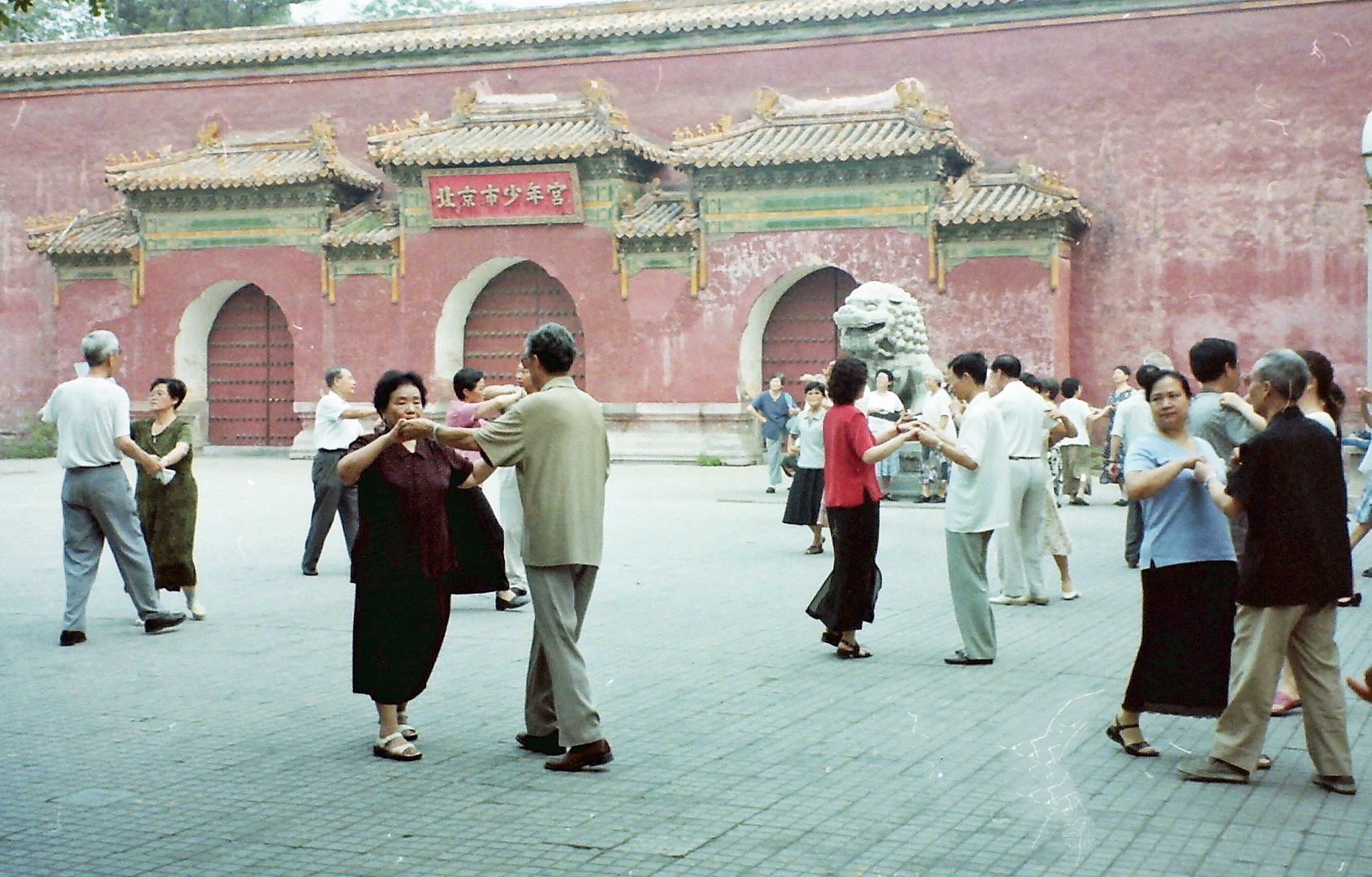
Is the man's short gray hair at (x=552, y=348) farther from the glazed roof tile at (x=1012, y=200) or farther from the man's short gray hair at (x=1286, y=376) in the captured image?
the glazed roof tile at (x=1012, y=200)

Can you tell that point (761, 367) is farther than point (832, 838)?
Yes

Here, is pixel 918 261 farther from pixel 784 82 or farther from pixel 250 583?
pixel 250 583

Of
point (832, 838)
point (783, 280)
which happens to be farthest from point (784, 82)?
point (832, 838)

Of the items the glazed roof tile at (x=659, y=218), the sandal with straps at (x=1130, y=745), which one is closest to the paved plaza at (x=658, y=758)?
the sandal with straps at (x=1130, y=745)

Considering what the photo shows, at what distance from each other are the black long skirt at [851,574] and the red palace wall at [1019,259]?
44.1 feet

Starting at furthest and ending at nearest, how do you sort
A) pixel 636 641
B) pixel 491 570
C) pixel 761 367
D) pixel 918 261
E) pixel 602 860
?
pixel 761 367 → pixel 918 261 → pixel 636 641 → pixel 491 570 → pixel 602 860

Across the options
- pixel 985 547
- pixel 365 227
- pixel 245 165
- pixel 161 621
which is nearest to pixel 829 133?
pixel 365 227

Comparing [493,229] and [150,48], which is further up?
[150,48]

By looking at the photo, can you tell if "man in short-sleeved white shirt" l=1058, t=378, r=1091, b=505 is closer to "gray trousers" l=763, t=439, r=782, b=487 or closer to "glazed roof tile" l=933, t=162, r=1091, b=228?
"gray trousers" l=763, t=439, r=782, b=487

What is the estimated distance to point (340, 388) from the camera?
1124cm

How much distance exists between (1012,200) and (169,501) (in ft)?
47.1

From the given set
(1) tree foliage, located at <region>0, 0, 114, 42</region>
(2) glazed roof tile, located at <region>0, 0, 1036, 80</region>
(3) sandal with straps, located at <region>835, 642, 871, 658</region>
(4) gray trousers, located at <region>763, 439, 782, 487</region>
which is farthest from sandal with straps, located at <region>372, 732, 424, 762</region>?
(1) tree foliage, located at <region>0, 0, 114, 42</region>

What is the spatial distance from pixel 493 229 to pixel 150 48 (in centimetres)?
811

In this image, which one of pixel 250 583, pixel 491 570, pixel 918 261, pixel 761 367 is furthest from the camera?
pixel 761 367
